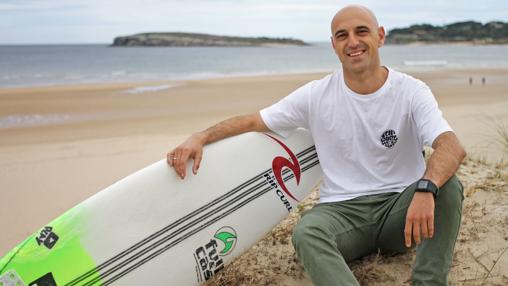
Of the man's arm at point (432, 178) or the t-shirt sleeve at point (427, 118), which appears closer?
the man's arm at point (432, 178)

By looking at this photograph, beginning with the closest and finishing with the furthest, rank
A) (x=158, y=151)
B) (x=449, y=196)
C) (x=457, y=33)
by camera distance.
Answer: (x=449, y=196) → (x=158, y=151) → (x=457, y=33)

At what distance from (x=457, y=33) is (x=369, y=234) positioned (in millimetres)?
74447

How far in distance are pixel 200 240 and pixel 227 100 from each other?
8.98 metres

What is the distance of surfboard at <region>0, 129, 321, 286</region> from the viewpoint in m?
2.04

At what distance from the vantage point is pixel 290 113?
237cm

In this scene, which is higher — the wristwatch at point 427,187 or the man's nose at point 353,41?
the man's nose at point 353,41

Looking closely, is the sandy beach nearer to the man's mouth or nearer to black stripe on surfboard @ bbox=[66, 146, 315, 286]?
black stripe on surfboard @ bbox=[66, 146, 315, 286]

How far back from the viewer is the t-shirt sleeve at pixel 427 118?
1.96 m

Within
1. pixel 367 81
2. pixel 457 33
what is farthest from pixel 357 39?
pixel 457 33

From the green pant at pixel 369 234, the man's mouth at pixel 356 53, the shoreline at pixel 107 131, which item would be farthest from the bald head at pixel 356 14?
the shoreline at pixel 107 131

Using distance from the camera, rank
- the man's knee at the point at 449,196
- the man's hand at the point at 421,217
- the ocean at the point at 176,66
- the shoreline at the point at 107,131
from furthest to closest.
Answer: the ocean at the point at 176,66
the shoreline at the point at 107,131
the man's knee at the point at 449,196
the man's hand at the point at 421,217

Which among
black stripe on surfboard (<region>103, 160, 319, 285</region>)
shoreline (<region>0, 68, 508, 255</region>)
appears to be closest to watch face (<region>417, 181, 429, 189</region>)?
black stripe on surfboard (<region>103, 160, 319, 285</region>)

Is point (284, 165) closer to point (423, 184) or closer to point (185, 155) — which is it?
point (185, 155)

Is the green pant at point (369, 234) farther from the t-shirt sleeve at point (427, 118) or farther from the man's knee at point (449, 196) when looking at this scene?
the t-shirt sleeve at point (427, 118)
